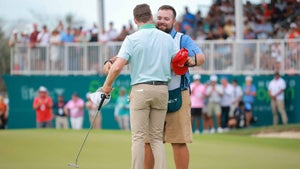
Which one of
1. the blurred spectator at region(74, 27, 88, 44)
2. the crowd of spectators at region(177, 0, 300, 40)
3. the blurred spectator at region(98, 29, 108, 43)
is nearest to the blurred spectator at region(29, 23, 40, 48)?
the blurred spectator at region(74, 27, 88, 44)

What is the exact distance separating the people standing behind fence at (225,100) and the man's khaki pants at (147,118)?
18.5 meters

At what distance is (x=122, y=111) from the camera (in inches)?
1249

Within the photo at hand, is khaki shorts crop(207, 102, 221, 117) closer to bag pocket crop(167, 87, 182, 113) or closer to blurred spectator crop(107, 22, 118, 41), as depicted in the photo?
blurred spectator crop(107, 22, 118, 41)

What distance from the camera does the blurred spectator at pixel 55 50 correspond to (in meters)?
33.4

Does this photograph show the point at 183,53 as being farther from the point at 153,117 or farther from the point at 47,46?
the point at 47,46

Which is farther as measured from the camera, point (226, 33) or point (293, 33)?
point (226, 33)

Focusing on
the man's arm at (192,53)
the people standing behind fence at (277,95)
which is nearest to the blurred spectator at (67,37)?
the people standing behind fence at (277,95)

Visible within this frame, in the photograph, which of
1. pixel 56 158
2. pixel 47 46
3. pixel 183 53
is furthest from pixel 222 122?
pixel 183 53

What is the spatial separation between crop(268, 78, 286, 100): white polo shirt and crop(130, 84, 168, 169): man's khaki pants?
59.2 feet

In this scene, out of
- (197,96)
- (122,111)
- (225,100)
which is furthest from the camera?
(122,111)

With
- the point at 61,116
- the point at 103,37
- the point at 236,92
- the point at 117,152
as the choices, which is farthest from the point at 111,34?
the point at 117,152

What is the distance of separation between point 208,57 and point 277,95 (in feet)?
9.16

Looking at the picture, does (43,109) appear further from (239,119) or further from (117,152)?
(117,152)

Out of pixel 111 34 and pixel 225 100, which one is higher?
pixel 111 34
